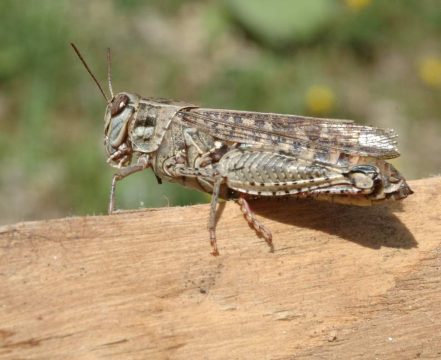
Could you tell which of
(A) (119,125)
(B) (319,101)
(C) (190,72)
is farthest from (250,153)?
(C) (190,72)

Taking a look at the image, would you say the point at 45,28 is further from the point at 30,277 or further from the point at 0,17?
the point at 30,277

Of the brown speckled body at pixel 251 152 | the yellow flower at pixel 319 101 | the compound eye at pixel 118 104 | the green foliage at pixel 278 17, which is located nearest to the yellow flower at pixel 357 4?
the green foliage at pixel 278 17

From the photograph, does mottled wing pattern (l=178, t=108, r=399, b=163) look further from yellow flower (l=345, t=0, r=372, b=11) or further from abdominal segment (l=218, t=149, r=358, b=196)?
yellow flower (l=345, t=0, r=372, b=11)

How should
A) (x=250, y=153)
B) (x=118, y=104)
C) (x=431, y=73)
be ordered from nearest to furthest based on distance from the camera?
1. (x=250, y=153)
2. (x=118, y=104)
3. (x=431, y=73)

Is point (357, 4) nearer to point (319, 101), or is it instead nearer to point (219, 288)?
point (319, 101)

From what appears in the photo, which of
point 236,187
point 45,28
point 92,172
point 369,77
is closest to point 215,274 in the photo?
point 236,187

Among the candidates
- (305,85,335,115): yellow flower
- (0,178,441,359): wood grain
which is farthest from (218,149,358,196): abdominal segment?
(305,85,335,115): yellow flower

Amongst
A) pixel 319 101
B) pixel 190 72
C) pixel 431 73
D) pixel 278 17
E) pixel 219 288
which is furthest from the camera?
pixel 278 17
